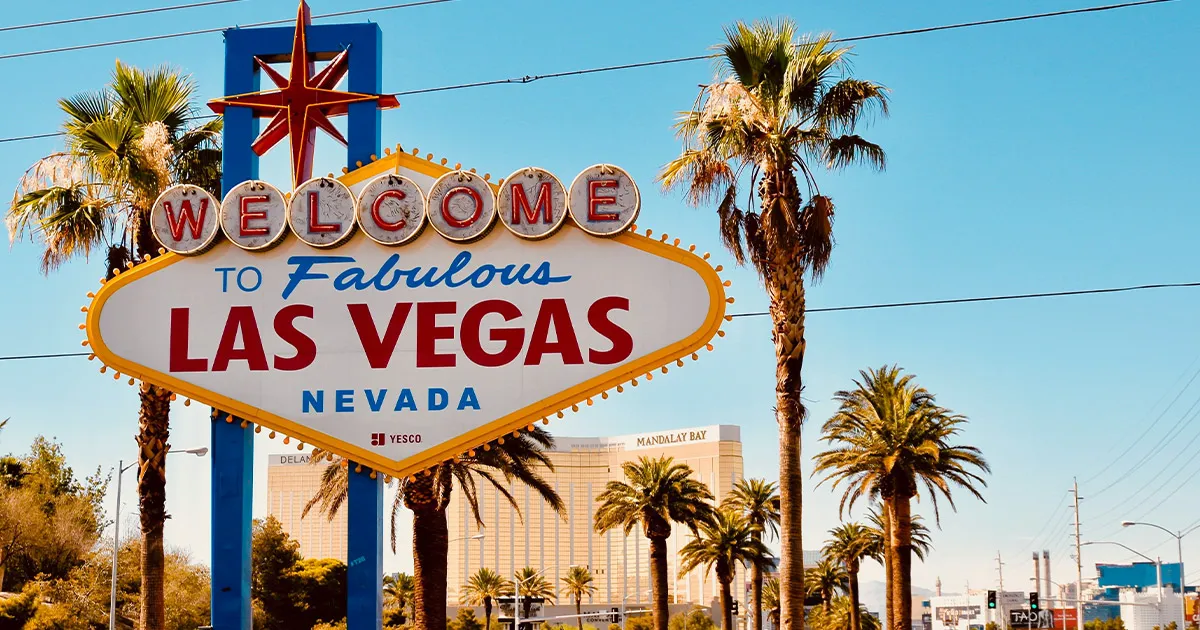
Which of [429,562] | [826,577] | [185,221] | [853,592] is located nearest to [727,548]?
[853,592]

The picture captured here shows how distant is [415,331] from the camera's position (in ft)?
60.6

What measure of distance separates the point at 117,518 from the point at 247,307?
23.2 m

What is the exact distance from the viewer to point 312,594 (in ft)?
243

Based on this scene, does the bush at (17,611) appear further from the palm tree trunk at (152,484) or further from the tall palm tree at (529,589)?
the tall palm tree at (529,589)

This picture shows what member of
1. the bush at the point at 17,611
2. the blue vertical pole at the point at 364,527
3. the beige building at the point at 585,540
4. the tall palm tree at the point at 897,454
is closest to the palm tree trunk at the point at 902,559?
the tall palm tree at the point at 897,454

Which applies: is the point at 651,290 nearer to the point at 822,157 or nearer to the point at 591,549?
the point at 822,157

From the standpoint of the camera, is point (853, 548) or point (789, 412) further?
point (853, 548)

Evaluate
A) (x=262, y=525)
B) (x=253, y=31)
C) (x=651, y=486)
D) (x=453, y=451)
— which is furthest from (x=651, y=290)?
(x=262, y=525)

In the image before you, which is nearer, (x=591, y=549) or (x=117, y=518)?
(x=117, y=518)

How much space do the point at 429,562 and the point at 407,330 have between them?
12.2 m

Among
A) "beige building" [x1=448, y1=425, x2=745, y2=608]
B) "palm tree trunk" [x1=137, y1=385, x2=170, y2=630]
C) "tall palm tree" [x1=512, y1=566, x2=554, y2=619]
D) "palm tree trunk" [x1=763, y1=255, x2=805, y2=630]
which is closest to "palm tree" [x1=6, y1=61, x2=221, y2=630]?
"palm tree trunk" [x1=137, y1=385, x2=170, y2=630]

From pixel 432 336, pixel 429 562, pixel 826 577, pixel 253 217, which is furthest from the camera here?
pixel 826 577

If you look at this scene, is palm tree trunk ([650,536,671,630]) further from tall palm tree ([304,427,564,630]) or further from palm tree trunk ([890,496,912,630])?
tall palm tree ([304,427,564,630])

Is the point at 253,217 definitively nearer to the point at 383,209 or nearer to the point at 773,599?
the point at 383,209
